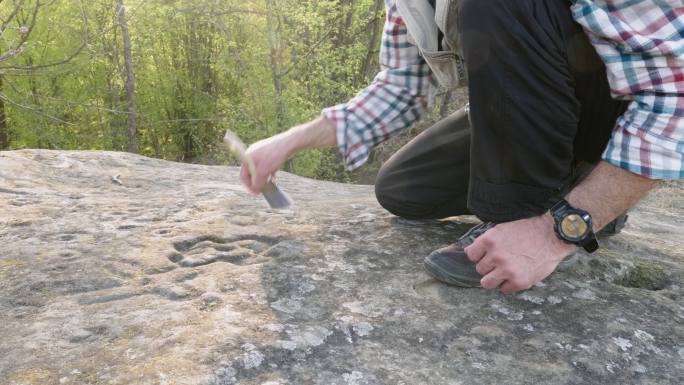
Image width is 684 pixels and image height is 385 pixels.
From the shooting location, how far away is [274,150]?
1.80 m

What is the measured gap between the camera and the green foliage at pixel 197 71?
26.8 feet

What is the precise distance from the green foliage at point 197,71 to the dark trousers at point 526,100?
245 inches

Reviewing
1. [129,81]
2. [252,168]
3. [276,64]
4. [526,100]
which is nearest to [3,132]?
[129,81]

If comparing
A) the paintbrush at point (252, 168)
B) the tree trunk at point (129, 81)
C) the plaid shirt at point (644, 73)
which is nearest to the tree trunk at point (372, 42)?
the tree trunk at point (129, 81)

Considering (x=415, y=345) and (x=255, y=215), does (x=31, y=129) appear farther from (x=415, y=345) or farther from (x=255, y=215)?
(x=415, y=345)

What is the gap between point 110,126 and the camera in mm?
10023

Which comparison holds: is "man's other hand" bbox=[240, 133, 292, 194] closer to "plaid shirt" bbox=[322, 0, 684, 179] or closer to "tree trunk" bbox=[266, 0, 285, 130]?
"plaid shirt" bbox=[322, 0, 684, 179]

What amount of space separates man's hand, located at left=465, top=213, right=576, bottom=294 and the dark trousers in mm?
59

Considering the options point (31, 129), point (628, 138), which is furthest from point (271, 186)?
point (31, 129)

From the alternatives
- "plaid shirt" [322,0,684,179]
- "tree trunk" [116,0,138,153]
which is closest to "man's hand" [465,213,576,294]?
"plaid shirt" [322,0,684,179]

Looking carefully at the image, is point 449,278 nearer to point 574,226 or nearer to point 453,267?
point 453,267

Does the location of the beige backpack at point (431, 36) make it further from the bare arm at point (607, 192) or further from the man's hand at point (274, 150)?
the bare arm at point (607, 192)

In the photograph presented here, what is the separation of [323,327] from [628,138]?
2.97ft

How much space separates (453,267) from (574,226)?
15.0 inches
